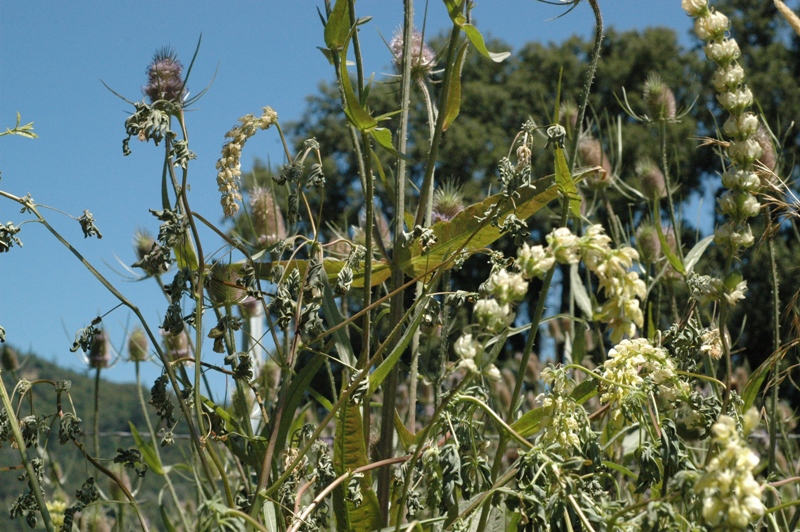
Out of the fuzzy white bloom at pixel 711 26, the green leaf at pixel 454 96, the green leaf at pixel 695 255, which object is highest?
the green leaf at pixel 454 96

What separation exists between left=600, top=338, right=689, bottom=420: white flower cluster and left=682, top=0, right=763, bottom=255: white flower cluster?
140 mm

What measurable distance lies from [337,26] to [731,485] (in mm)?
684

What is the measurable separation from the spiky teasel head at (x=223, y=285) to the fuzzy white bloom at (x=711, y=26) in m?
0.61

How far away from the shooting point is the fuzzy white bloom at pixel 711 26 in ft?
2.48

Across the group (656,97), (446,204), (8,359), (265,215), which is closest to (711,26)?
(446,204)

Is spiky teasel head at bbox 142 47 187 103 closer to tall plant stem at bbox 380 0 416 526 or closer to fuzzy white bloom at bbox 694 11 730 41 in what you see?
tall plant stem at bbox 380 0 416 526

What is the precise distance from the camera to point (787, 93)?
1320cm

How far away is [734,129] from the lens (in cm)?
74

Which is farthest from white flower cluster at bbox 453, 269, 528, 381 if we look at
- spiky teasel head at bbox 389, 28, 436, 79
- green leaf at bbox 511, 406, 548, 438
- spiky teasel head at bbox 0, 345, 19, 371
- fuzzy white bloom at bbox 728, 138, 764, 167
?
spiky teasel head at bbox 0, 345, 19, 371

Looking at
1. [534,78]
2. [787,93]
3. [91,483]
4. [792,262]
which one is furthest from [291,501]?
[534,78]

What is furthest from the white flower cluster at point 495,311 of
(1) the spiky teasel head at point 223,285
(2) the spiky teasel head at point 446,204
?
(2) the spiky teasel head at point 446,204

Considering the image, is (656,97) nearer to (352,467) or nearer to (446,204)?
(446,204)

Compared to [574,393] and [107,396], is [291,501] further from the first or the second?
[107,396]

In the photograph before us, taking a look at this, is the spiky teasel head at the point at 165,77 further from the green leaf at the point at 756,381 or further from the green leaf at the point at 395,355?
the green leaf at the point at 756,381
